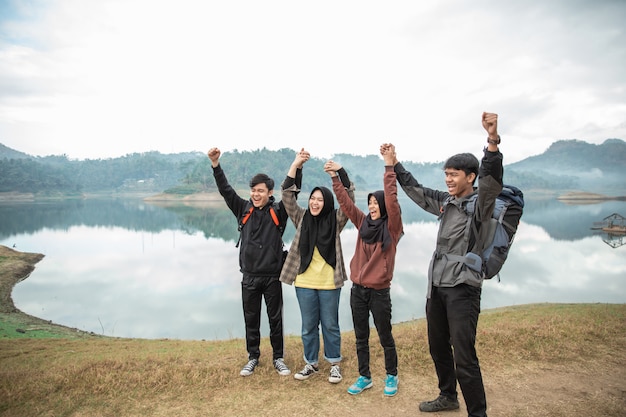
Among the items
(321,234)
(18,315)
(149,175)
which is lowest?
(18,315)

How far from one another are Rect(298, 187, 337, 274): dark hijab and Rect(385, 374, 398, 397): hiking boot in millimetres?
1116

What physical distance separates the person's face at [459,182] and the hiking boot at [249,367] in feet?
8.59

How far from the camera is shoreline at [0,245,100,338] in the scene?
10422 millimetres

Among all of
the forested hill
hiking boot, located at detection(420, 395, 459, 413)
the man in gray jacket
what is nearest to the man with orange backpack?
hiking boot, located at detection(420, 395, 459, 413)

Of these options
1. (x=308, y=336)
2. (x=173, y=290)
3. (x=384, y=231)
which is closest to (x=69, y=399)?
(x=308, y=336)

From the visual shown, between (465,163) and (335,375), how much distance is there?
91.1 inches

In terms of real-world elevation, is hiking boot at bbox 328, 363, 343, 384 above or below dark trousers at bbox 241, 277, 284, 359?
below

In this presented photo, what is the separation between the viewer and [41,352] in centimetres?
Answer: 586

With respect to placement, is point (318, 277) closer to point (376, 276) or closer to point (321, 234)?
point (321, 234)

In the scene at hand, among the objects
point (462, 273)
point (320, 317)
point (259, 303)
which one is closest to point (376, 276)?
point (320, 317)

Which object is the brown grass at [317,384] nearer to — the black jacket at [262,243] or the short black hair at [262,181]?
the black jacket at [262,243]

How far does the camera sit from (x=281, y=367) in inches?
158

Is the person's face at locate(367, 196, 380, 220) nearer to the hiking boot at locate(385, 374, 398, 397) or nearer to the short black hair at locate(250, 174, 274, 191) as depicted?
the short black hair at locate(250, 174, 274, 191)

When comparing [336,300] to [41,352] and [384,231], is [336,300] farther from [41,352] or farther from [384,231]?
[41,352]
